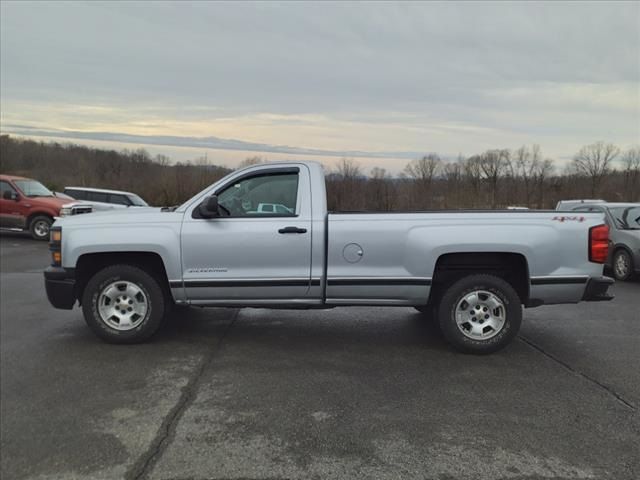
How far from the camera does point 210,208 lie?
4.82 m

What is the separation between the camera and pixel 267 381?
4238mm

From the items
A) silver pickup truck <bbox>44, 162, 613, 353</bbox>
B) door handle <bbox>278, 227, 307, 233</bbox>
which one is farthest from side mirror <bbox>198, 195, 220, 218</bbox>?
door handle <bbox>278, 227, 307, 233</bbox>

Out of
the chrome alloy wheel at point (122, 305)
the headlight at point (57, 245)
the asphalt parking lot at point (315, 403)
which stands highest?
the headlight at point (57, 245)

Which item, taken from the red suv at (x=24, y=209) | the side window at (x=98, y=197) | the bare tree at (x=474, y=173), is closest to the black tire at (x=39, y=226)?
the red suv at (x=24, y=209)

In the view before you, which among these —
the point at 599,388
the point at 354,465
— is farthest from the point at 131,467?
the point at 599,388

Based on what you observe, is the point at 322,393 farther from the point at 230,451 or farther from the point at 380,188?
the point at 380,188

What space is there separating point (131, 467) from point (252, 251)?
2.40 metres

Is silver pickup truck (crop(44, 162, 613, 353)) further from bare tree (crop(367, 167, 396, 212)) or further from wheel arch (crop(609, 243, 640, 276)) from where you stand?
bare tree (crop(367, 167, 396, 212))

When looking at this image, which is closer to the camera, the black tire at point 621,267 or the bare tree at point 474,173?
the black tire at point 621,267

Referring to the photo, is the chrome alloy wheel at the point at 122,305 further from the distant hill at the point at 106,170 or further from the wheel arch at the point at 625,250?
the distant hill at the point at 106,170

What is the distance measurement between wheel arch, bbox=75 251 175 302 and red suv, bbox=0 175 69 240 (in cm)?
1120

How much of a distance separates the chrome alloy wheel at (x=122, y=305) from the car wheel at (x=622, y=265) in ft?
29.2

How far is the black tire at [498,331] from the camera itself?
15.8ft

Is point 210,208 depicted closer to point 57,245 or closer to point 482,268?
point 57,245
